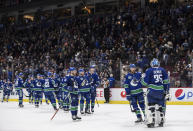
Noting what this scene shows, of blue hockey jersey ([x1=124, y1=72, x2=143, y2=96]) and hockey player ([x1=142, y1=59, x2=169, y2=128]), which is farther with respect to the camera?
blue hockey jersey ([x1=124, y1=72, x2=143, y2=96])

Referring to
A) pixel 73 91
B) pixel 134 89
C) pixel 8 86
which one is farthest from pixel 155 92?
pixel 8 86

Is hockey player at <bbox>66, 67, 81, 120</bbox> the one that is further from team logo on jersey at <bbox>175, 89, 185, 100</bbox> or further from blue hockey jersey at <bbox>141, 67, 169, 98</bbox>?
team logo on jersey at <bbox>175, 89, 185, 100</bbox>

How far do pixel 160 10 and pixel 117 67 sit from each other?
6486 mm

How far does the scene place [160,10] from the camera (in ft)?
67.9

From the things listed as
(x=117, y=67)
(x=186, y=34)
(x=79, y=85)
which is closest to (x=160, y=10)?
(x=186, y=34)

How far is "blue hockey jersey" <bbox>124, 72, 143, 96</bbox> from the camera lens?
8578mm

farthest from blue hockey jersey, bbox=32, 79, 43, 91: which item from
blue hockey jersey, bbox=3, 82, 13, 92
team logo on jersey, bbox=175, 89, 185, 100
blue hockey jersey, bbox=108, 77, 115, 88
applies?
team logo on jersey, bbox=175, 89, 185, 100

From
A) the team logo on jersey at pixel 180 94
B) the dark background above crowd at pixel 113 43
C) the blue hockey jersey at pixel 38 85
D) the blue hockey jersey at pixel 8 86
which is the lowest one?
the team logo on jersey at pixel 180 94

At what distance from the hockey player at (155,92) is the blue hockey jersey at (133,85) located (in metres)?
0.85

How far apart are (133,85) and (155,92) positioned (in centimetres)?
105

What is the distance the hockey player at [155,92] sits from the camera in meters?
7.65

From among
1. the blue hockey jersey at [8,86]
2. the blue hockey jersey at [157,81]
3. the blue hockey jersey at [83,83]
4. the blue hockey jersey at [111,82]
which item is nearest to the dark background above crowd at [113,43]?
the blue hockey jersey at [111,82]

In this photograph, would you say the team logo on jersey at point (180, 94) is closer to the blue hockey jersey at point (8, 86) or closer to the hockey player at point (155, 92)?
the hockey player at point (155, 92)

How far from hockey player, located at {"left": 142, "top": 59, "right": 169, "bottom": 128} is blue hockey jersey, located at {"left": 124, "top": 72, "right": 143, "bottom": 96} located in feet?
2.79
